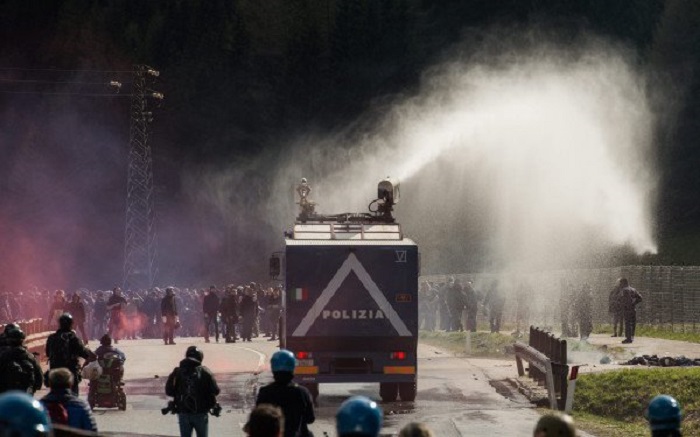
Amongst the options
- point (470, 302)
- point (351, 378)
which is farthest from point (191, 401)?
point (470, 302)

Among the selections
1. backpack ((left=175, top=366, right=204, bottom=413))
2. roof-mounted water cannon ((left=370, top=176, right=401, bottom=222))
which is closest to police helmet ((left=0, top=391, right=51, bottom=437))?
backpack ((left=175, top=366, right=204, bottom=413))

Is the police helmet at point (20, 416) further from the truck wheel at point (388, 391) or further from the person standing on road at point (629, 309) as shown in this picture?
the person standing on road at point (629, 309)

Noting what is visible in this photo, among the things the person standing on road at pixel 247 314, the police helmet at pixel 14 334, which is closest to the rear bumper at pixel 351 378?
the police helmet at pixel 14 334

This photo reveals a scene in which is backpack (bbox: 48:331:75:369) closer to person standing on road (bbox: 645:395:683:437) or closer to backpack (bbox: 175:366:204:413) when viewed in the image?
backpack (bbox: 175:366:204:413)

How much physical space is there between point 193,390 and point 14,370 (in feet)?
6.15

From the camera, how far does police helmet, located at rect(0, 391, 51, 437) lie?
261 inches

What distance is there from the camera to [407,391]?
82.9 ft

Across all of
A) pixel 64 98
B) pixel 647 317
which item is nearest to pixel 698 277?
pixel 647 317

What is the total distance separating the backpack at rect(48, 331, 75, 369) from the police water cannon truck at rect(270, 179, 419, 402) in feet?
19.9

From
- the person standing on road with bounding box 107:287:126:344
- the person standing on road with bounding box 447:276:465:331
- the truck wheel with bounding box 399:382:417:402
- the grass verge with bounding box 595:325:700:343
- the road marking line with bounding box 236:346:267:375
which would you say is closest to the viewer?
the truck wheel with bounding box 399:382:417:402

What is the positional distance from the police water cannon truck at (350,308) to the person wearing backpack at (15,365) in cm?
850

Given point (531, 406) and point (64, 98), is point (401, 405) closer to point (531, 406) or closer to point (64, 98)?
point (531, 406)

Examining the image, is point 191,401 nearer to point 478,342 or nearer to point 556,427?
point 556,427

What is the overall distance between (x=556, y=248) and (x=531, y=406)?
57.0 m
